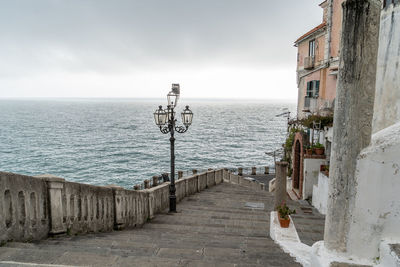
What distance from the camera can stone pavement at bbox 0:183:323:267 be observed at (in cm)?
414

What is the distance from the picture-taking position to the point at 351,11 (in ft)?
11.0

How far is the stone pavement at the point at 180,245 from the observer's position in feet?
13.6

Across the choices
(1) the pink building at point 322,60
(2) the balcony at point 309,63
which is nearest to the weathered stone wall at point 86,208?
(1) the pink building at point 322,60

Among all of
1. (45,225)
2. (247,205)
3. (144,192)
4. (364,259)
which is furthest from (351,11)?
(247,205)

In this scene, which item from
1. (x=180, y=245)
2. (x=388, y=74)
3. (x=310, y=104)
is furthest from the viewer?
(x=310, y=104)

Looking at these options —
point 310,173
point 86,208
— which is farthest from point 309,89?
point 86,208

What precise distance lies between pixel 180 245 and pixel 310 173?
11907 mm

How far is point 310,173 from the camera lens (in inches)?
631

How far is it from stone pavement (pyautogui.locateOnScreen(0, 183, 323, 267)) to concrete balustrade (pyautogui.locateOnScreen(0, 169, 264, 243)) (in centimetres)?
25

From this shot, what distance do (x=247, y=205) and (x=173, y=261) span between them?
9705 mm

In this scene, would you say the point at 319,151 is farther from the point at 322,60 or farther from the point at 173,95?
the point at 173,95

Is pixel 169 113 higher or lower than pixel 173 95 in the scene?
lower

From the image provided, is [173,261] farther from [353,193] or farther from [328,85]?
[328,85]

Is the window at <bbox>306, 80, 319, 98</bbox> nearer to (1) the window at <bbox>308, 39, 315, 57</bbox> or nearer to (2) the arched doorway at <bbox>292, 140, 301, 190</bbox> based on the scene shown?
(1) the window at <bbox>308, 39, 315, 57</bbox>
